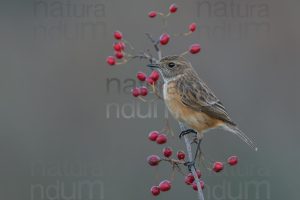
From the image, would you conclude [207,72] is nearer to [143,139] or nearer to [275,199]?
[143,139]

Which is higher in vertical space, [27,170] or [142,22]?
[142,22]

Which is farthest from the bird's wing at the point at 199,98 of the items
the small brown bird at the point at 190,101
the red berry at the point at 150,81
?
the red berry at the point at 150,81

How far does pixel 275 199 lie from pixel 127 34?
129 inches

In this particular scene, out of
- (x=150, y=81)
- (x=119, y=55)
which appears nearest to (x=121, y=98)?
(x=119, y=55)

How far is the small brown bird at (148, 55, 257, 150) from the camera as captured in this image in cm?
504

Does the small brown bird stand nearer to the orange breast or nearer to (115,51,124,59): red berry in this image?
the orange breast

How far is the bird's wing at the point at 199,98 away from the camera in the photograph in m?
5.08

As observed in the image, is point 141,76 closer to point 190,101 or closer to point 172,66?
point 172,66

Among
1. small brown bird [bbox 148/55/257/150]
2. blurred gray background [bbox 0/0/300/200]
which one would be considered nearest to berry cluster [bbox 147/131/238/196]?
small brown bird [bbox 148/55/257/150]

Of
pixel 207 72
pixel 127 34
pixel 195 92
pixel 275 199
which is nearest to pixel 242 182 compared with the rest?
pixel 275 199

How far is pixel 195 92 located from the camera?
17.0 ft

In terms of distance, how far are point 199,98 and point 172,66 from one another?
0.34 m

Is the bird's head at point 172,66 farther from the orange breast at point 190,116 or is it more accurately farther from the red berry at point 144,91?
the red berry at point 144,91

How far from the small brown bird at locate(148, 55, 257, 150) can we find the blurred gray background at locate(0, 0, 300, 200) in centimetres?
229
